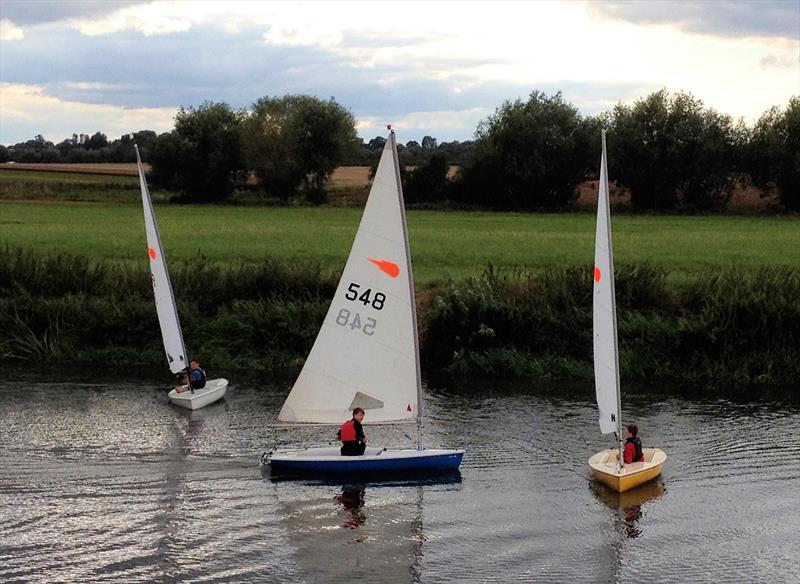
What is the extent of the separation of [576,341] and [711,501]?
55.5 ft

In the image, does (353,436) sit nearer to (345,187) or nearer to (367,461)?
(367,461)

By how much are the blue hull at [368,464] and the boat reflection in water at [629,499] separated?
12.7 feet

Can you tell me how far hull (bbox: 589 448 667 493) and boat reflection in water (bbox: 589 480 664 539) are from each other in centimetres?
15

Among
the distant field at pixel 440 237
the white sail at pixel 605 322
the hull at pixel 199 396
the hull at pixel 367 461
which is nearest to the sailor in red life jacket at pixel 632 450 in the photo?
the white sail at pixel 605 322

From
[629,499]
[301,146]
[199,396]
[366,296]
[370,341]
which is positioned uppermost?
[301,146]

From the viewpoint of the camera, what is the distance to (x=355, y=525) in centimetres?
2659

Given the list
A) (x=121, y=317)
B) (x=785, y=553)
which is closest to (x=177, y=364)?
(x=121, y=317)

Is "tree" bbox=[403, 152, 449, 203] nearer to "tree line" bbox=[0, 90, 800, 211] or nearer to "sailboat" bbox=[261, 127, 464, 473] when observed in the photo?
"tree line" bbox=[0, 90, 800, 211]

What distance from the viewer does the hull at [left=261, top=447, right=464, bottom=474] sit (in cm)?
3030

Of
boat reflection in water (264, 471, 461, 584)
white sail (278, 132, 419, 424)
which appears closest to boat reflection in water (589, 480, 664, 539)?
boat reflection in water (264, 471, 461, 584)

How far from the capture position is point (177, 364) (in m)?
40.3

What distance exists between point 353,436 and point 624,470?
7.08 meters

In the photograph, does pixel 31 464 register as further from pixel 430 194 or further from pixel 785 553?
pixel 430 194

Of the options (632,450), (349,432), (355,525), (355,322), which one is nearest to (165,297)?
(355,322)
